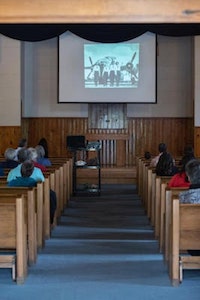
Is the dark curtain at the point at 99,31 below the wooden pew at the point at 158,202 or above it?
above

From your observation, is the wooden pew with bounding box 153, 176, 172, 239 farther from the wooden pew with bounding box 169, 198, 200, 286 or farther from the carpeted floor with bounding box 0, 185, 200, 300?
the wooden pew with bounding box 169, 198, 200, 286

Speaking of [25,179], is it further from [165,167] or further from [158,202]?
[165,167]

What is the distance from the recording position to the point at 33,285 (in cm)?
438

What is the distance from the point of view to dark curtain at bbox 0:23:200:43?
1200 centimetres

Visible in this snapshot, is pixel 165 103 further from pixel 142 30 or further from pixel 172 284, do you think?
pixel 172 284

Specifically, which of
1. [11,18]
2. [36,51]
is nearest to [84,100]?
[36,51]

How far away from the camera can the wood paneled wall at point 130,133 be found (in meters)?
13.1

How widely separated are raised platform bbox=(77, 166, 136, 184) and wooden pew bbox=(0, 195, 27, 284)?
6.86m

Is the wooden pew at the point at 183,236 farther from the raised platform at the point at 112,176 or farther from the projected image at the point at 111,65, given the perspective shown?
the projected image at the point at 111,65

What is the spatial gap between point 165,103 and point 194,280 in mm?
9023

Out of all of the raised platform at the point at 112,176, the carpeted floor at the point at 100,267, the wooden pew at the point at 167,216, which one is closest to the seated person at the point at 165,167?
the carpeted floor at the point at 100,267

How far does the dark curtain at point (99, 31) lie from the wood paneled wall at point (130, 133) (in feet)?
6.93

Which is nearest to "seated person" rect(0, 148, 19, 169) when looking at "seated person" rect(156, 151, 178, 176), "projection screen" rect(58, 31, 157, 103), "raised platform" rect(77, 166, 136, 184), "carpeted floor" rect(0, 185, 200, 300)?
"carpeted floor" rect(0, 185, 200, 300)

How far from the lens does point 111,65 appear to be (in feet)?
41.3
